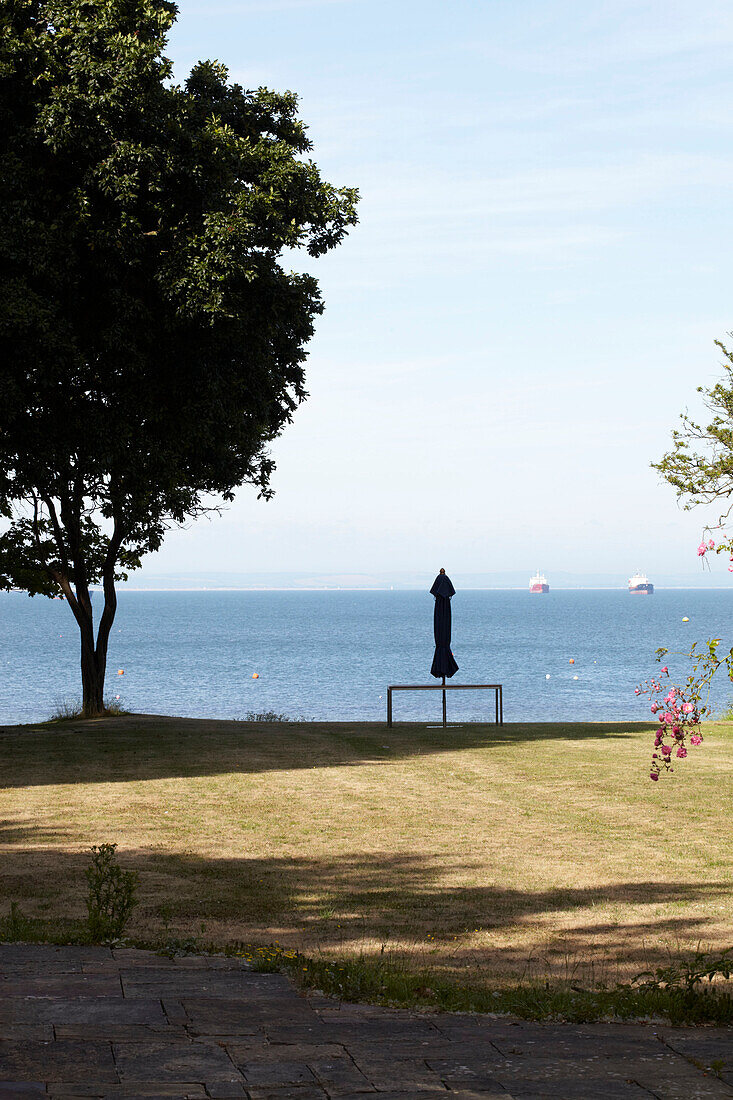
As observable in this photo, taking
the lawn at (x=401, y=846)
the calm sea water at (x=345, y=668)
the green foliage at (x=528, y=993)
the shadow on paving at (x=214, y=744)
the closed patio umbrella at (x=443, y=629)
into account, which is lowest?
the calm sea water at (x=345, y=668)

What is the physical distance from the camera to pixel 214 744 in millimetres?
17469

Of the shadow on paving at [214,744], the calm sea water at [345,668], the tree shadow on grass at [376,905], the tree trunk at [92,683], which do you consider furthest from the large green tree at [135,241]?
the calm sea water at [345,668]

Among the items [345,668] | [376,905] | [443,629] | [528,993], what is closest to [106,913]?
[376,905]

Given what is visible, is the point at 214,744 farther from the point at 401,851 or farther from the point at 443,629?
the point at 401,851

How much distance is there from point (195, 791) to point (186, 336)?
24.6 feet

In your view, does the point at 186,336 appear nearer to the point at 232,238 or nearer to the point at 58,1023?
the point at 232,238

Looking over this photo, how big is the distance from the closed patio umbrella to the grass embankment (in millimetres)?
2869

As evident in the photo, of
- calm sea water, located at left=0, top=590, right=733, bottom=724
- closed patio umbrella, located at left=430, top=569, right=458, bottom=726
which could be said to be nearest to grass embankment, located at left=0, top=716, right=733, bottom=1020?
closed patio umbrella, located at left=430, top=569, right=458, bottom=726

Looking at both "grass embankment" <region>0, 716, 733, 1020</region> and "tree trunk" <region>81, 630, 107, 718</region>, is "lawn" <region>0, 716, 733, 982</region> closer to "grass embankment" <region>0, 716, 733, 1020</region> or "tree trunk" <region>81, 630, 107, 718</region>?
"grass embankment" <region>0, 716, 733, 1020</region>

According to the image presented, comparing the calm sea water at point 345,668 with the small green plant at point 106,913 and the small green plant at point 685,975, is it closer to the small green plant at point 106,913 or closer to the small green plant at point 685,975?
the small green plant at point 106,913

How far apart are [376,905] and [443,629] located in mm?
13015

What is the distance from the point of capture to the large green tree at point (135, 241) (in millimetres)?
14914

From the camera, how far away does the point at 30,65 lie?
15188 millimetres

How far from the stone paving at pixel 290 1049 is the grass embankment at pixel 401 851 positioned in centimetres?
60
